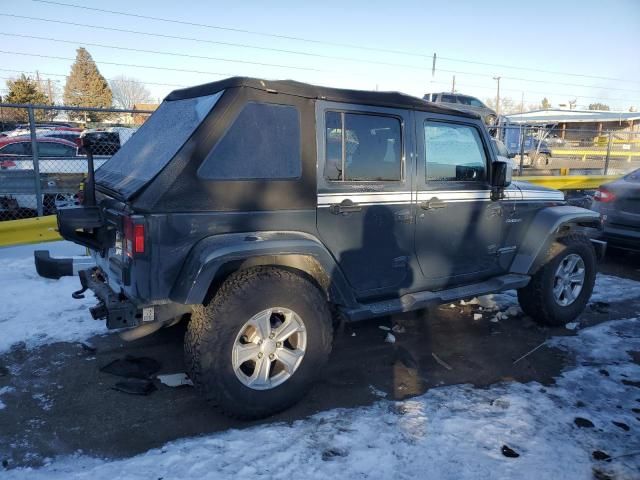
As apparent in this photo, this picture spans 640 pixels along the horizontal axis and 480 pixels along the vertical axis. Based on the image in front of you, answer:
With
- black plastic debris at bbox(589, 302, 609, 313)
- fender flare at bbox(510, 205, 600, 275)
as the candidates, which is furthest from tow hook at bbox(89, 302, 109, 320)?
black plastic debris at bbox(589, 302, 609, 313)

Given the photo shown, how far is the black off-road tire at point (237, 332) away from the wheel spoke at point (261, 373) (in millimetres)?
64

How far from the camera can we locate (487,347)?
449 centimetres

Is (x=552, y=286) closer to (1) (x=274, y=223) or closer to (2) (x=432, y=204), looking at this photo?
(2) (x=432, y=204)

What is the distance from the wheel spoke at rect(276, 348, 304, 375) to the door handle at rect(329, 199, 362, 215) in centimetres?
99

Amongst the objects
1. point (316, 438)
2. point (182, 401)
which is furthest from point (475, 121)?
point (182, 401)

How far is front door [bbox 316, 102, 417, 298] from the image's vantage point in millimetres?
3461

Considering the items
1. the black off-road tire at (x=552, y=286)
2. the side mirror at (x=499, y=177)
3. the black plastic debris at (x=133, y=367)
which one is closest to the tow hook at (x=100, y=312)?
the black plastic debris at (x=133, y=367)

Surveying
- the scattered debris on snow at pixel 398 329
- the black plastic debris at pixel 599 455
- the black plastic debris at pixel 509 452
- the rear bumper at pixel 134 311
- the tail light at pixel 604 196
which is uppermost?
the tail light at pixel 604 196

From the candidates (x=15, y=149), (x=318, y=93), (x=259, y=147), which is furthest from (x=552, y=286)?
(x=15, y=149)

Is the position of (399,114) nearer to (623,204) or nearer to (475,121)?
(475,121)

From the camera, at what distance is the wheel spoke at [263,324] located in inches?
124

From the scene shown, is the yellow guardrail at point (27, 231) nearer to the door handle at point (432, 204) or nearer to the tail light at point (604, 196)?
the door handle at point (432, 204)

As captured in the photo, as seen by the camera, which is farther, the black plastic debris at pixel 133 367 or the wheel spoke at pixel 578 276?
the wheel spoke at pixel 578 276

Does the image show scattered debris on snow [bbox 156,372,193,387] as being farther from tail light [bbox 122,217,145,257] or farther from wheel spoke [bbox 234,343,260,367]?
tail light [bbox 122,217,145,257]
